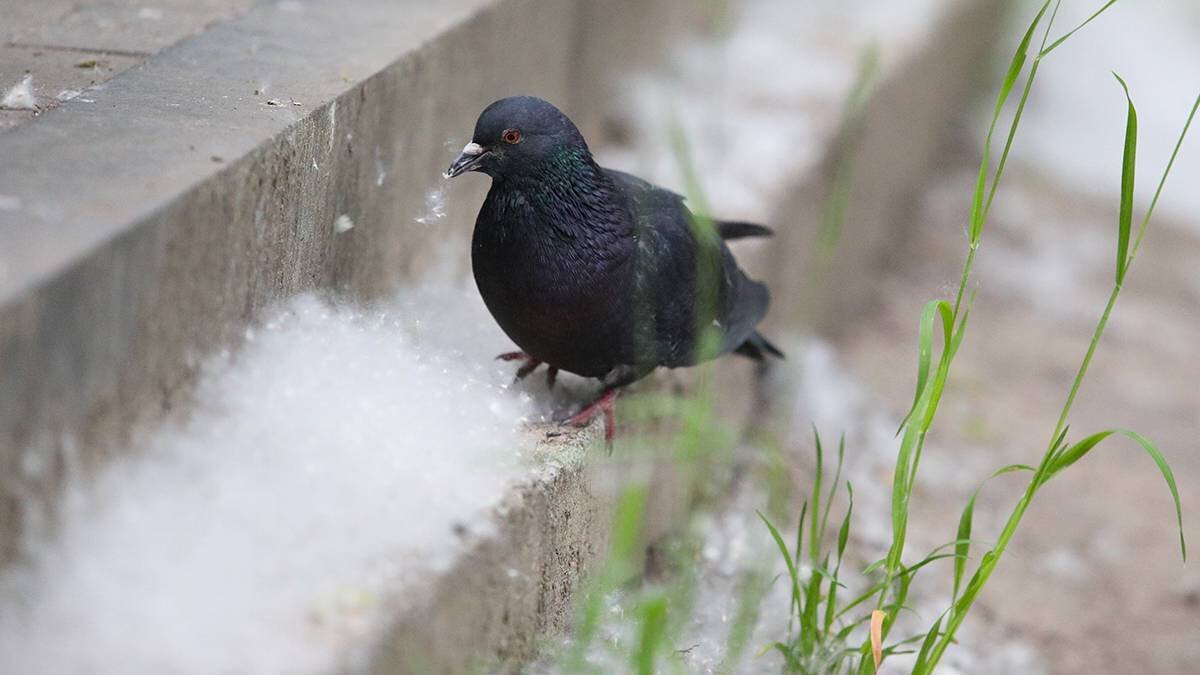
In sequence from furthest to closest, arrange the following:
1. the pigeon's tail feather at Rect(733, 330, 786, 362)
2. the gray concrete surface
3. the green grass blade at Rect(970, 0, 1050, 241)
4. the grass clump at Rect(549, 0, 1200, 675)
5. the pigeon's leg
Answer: the pigeon's tail feather at Rect(733, 330, 786, 362) → the pigeon's leg → the gray concrete surface → the green grass blade at Rect(970, 0, 1050, 241) → the grass clump at Rect(549, 0, 1200, 675)

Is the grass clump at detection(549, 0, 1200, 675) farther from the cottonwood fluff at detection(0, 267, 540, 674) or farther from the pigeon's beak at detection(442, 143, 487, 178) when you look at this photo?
the pigeon's beak at detection(442, 143, 487, 178)

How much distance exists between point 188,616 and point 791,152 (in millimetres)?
2932

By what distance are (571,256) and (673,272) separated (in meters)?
0.28

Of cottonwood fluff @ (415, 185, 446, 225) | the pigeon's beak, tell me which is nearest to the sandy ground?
the pigeon's beak

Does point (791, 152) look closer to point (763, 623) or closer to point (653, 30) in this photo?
point (653, 30)

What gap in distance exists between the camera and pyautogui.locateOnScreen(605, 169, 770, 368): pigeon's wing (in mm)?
2656

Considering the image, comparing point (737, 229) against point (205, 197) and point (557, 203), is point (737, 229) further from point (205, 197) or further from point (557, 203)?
point (205, 197)

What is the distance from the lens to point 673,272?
107 inches

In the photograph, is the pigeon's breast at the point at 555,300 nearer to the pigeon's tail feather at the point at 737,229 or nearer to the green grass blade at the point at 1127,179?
the pigeon's tail feather at the point at 737,229

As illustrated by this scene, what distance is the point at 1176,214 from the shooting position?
668 centimetres

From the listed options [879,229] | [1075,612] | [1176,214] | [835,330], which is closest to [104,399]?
[1075,612]

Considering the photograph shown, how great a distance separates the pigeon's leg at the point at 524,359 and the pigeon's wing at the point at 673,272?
25 cm

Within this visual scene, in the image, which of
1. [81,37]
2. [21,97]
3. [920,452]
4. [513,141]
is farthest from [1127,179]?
[81,37]

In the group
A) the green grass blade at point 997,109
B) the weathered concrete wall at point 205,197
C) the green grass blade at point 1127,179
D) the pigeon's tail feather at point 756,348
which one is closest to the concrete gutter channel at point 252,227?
the weathered concrete wall at point 205,197
